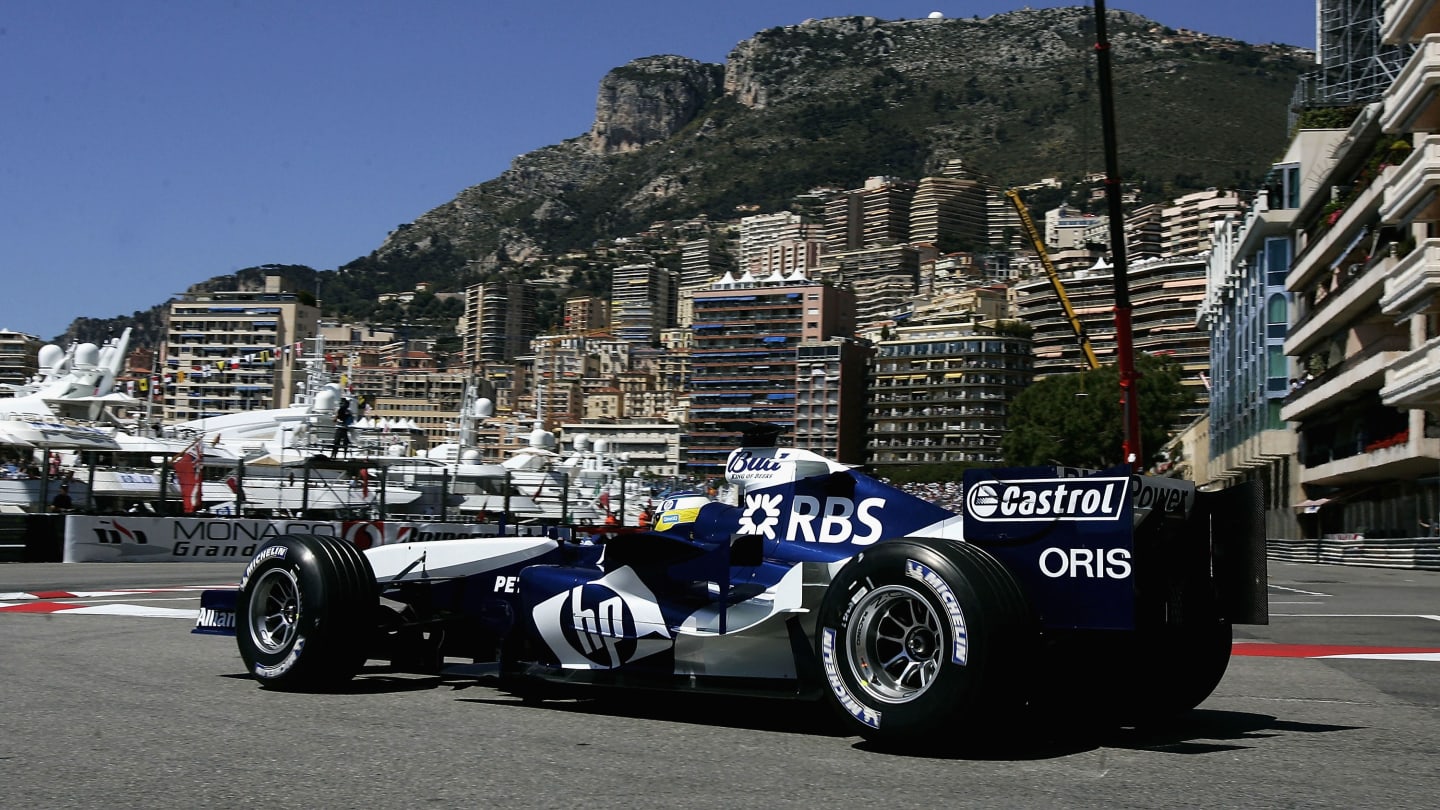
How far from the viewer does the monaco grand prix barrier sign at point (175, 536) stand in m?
25.7

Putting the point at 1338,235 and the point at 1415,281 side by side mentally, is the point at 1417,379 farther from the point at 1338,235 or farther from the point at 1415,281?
the point at 1338,235

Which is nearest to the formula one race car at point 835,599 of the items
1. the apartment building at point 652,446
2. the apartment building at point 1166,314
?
the apartment building at point 1166,314

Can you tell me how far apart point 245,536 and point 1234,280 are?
64380 millimetres

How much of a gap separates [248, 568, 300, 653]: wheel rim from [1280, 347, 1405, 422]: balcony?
1590 inches

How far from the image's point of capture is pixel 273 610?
753cm

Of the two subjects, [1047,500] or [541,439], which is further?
[541,439]

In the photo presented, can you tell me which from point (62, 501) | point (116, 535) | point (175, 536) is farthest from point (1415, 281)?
point (62, 501)

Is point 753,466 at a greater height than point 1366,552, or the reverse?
point 753,466

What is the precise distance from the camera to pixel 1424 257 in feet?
109

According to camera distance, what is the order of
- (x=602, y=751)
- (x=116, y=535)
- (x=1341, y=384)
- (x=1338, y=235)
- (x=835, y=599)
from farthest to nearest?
(x=1338, y=235), (x=1341, y=384), (x=116, y=535), (x=835, y=599), (x=602, y=751)

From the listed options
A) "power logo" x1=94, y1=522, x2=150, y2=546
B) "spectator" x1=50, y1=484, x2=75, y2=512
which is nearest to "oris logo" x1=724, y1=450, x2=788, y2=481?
"power logo" x1=94, y1=522, x2=150, y2=546

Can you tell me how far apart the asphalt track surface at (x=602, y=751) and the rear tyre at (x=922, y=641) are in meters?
0.15

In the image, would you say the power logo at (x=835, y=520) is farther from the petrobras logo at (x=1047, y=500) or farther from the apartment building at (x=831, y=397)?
the apartment building at (x=831, y=397)

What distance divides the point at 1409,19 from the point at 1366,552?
15.2 meters
